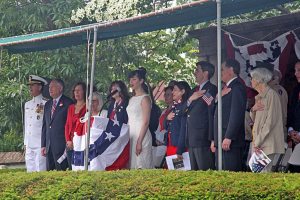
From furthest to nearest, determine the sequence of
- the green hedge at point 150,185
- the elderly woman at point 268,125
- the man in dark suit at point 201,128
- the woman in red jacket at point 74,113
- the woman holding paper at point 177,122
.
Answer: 1. the woman in red jacket at point 74,113
2. the woman holding paper at point 177,122
3. the man in dark suit at point 201,128
4. the elderly woman at point 268,125
5. the green hedge at point 150,185

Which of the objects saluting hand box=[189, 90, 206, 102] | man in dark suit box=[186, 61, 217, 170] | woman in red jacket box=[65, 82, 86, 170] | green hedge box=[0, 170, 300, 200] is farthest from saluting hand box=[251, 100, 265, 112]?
woman in red jacket box=[65, 82, 86, 170]

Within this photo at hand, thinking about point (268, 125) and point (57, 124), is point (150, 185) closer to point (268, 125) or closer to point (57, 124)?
point (268, 125)

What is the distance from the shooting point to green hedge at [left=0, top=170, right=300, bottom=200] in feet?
20.0

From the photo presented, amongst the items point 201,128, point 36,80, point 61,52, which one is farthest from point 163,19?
point 61,52

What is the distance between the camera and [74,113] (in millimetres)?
9852

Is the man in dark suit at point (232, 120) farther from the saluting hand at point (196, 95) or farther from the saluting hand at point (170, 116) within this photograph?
the saluting hand at point (170, 116)

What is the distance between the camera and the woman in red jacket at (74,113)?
32.1 ft

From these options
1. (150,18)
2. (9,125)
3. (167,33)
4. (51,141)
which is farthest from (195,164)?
(167,33)

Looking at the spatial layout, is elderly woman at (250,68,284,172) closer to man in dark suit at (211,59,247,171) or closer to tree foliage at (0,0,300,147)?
man in dark suit at (211,59,247,171)

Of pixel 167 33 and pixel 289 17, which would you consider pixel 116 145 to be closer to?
pixel 289 17

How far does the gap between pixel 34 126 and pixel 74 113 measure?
938 millimetres

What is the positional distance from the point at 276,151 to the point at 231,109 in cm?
73

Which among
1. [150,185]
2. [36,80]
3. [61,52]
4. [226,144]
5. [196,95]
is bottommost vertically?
[150,185]

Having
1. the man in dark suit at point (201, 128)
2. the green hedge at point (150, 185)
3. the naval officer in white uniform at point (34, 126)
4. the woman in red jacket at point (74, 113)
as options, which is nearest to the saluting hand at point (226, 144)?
the man in dark suit at point (201, 128)
